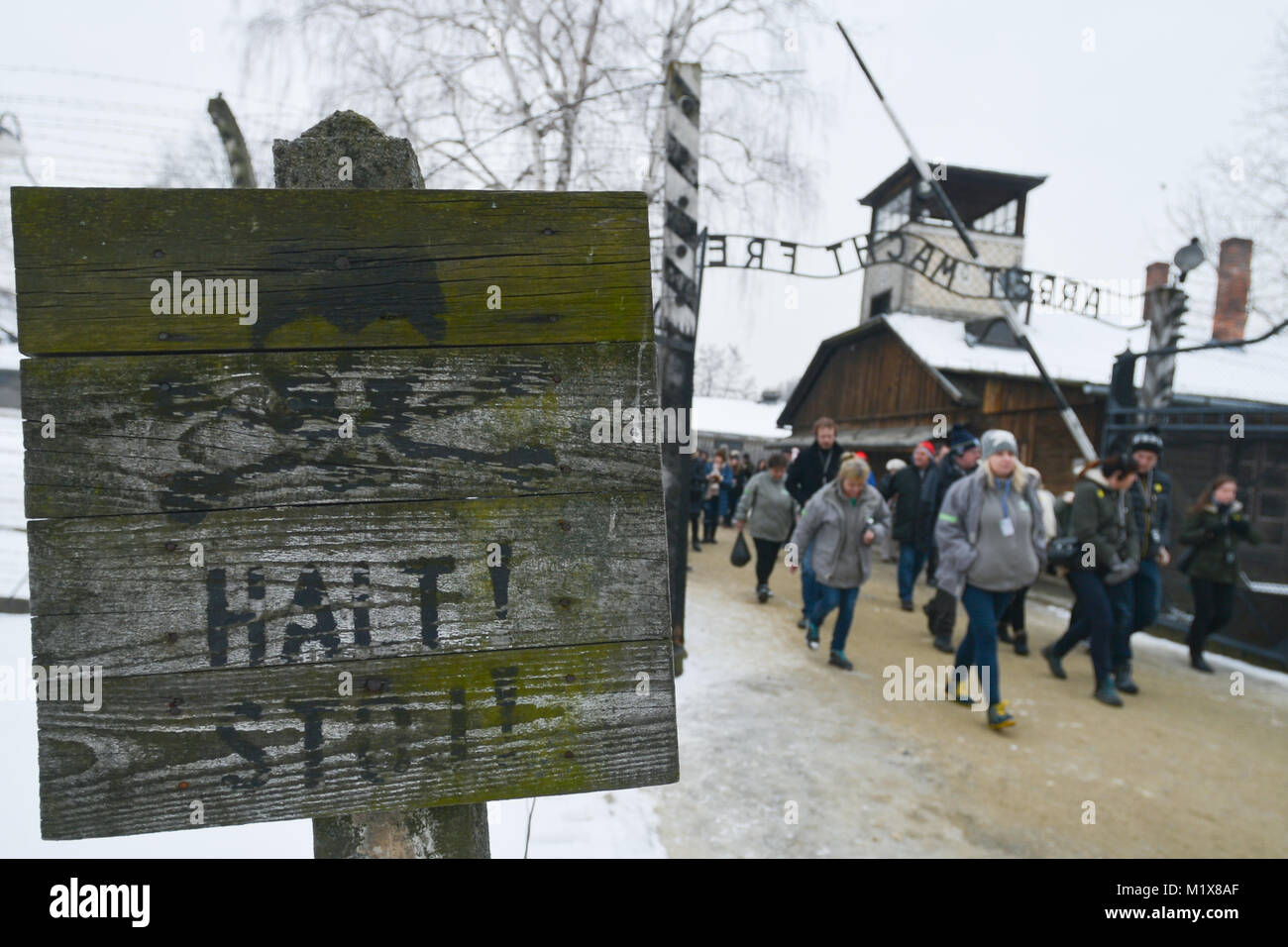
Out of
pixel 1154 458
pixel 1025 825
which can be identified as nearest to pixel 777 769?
pixel 1025 825

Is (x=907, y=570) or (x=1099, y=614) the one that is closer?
(x=1099, y=614)

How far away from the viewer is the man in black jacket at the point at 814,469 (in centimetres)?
709

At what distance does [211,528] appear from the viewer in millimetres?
969

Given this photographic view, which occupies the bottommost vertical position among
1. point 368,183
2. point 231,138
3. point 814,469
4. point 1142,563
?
point 1142,563

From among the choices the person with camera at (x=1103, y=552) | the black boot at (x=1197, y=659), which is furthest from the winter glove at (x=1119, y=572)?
the black boot at (x=1197, y=659)

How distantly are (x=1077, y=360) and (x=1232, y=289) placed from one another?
853cm

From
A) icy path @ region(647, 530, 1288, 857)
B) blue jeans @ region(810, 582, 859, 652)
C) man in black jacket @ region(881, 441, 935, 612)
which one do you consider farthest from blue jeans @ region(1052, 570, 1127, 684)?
man in black jacket @ region(881, 441, 935, 612)

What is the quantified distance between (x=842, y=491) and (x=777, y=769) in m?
2.70

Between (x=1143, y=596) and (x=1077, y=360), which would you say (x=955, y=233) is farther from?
(x=1143, y=596)

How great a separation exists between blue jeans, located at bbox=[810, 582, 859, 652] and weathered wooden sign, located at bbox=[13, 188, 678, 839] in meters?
5.26

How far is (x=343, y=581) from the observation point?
99 cm

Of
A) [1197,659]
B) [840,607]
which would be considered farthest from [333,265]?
[1197,659]

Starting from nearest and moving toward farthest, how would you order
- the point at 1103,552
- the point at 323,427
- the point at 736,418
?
the point at 323,427, the point at 1103,552, the point at 736,418
